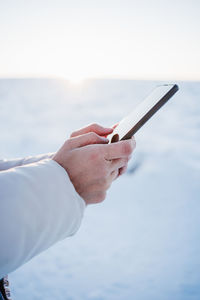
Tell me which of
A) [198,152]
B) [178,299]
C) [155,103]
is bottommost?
[198,152]

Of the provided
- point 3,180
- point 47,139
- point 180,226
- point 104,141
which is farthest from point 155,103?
point 47,139

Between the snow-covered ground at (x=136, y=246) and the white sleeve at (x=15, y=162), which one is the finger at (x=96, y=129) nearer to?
the white sleeve at (x=15, y=162)

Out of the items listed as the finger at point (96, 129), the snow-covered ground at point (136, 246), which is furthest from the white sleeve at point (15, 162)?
the snow-covered ground at point (136, 246)

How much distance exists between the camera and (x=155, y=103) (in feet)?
2.55

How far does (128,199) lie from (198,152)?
2.05m

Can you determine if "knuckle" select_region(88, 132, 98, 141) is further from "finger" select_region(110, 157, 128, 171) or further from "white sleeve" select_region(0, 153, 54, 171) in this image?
"white sleeve" select_region(0, 153, 54, 171)

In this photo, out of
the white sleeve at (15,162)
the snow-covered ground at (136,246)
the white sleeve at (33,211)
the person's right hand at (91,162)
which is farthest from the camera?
the snow-covered ground at (136,246)

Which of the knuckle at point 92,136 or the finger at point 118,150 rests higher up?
the knuckle at point 92,136

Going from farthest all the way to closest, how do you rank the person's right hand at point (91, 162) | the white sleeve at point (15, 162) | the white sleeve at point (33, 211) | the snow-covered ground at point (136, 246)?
the snow-covered ground at point (136, 246)
the white sleeve at point (15, 162)
the person's right hand at point (91, 162)
the white sleeve at point (33, 211)

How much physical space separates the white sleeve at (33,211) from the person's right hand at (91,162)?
65mm

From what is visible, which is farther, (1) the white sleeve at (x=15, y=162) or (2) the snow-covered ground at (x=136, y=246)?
(2) the snow-covered ground at (x=136, y=246)

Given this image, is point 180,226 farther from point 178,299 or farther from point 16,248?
point 16,248

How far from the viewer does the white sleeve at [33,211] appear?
1.49 ft

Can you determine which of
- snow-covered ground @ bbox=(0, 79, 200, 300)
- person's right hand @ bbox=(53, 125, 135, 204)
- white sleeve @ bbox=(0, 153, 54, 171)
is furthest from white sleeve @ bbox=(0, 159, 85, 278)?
snow-covered ground @ bbox=(0, 79, 200, 300)
